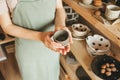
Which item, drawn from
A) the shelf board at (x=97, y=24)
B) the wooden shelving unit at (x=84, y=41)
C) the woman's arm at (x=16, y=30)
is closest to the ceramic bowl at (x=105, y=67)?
the wooden shelving unit at (x=84, y=41)

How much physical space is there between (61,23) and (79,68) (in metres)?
0.61

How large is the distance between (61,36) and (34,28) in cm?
25

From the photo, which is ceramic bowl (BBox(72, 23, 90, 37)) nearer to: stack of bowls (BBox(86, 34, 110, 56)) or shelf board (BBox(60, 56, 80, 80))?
stack of bowls (BBox(86, 34, 110, 56))

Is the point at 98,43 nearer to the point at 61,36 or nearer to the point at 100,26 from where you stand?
the point at 100,26

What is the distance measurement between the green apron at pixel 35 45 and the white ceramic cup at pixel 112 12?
0.29 m

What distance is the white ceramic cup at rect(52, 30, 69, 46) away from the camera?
83 cm

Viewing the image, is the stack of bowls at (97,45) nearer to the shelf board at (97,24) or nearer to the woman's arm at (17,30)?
the shelf board at (97,24)

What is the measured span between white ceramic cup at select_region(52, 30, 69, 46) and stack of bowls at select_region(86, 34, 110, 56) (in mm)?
465

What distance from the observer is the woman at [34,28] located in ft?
3.01

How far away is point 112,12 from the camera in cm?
100

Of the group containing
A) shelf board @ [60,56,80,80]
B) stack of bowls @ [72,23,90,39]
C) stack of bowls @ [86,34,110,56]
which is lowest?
shelf board @ [60,56,80,80]

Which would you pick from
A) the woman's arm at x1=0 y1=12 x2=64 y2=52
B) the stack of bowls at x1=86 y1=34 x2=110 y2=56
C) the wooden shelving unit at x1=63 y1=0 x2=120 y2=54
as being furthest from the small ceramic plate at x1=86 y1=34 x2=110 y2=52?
the woman's arm at x1=0 y1=12 x2=64 y2=52

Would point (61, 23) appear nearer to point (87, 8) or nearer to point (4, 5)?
point (87, 8)

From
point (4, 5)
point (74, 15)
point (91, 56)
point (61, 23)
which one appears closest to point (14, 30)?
point (4, 5)
